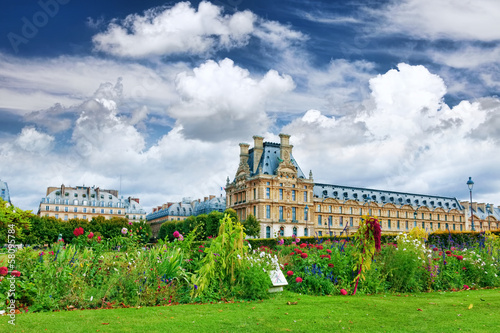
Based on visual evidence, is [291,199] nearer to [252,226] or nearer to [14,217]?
[252,226]

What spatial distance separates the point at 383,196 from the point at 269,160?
88.3ft

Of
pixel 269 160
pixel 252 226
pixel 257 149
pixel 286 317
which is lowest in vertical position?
pixel 286 317

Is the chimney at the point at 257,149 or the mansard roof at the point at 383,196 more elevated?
the chimney at the point at 257,149

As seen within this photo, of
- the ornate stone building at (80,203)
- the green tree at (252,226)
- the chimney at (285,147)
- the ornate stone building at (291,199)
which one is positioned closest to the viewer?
the green tree at (252,226)

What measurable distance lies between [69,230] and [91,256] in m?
56.5

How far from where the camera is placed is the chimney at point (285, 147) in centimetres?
7200

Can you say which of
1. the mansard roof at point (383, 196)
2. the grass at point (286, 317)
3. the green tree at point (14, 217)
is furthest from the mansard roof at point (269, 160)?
the grass at point (286, 317)

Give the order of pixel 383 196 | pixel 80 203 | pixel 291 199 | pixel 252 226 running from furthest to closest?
pixel 80 203
pixel 383 196
pixel 291 199
pixel 252 226

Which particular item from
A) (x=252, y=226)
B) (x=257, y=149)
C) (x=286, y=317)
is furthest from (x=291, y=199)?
(x=286, y=317)

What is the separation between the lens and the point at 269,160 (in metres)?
71.7

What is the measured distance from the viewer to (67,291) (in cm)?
1036

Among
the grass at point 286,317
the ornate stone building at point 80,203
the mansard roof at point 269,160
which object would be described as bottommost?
the grass at point 286,317

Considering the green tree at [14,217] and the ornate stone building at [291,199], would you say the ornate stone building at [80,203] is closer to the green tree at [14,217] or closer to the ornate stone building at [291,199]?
the ornate stone building at [291,199]

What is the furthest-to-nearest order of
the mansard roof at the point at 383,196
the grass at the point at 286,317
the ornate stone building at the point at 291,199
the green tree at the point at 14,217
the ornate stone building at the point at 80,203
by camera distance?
1. the ornate stone building at the point at 80,203
2. the mansard roof at the point at 383,196
3. the ornate stone building at the point at 291,199
4. the green tree at the point at 14,217
5. the grass at the point at 286,317
